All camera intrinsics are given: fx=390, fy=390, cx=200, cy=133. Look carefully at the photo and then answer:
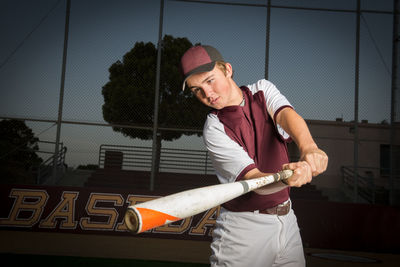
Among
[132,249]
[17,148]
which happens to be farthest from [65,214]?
[132,249]

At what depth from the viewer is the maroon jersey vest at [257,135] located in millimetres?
2727

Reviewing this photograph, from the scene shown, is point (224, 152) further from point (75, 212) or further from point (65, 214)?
point (65, 214)

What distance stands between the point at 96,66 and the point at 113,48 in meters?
0.53

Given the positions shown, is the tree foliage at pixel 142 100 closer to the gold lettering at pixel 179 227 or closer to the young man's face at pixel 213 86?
the gold lettering at pixel 179 227

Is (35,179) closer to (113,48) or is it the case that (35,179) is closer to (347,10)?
(113,48)

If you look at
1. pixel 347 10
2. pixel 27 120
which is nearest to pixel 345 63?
pixel 347 10

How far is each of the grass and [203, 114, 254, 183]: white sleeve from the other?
3625 millimetres

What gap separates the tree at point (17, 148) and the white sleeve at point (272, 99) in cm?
649

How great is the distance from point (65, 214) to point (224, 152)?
22.1 ft

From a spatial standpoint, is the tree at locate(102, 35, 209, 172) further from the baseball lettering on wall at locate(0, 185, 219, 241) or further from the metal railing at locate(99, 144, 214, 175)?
the baseball lettering on wall at locate(0, 185, 219, 241)

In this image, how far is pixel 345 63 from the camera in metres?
8.58

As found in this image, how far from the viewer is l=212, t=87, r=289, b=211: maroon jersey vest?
2.73 metres

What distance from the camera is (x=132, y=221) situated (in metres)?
1.83

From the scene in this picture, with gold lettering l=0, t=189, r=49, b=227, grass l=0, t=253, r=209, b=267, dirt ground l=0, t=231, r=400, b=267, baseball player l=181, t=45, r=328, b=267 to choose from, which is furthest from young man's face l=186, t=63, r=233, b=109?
gold lettering l=0, t=189, r=49, b=227
